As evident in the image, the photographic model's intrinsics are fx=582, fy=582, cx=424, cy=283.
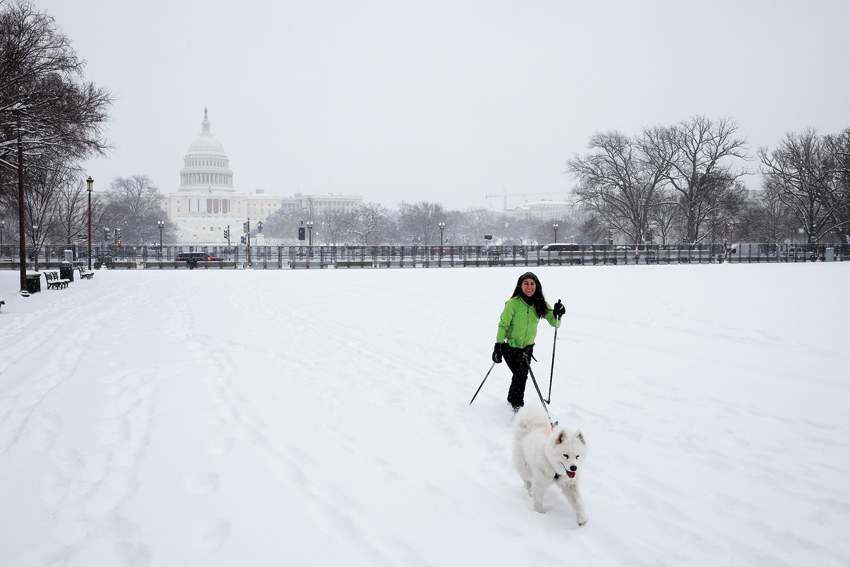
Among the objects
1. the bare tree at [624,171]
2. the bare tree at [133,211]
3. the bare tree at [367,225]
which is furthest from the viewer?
the bare tree at [367,225]

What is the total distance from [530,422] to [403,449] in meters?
1.39

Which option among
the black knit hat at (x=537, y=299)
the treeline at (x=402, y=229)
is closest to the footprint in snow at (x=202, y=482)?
the black knit hat at (x=537, y=299)

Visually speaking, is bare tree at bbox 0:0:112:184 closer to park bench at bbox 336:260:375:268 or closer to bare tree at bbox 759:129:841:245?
park bench at bbox 336:260:375:268

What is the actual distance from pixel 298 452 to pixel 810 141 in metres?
60.6

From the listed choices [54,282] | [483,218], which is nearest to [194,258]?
[54,282]

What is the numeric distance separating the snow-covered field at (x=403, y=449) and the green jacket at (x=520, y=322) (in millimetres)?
826

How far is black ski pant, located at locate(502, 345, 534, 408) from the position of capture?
237 inches

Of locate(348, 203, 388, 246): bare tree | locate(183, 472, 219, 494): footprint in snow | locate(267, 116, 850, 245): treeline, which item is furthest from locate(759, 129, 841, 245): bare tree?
locate(183, 472, 219, 494): footprint in snow

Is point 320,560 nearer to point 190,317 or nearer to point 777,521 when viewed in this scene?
point 777,521

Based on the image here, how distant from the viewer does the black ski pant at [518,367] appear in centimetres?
601

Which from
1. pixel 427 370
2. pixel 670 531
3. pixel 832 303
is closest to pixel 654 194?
pixel 832 303

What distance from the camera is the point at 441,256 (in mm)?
46125

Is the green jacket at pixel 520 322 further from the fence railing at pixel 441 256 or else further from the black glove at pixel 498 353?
the fence railing at pixel 441 256

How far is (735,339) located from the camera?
1005 cm
